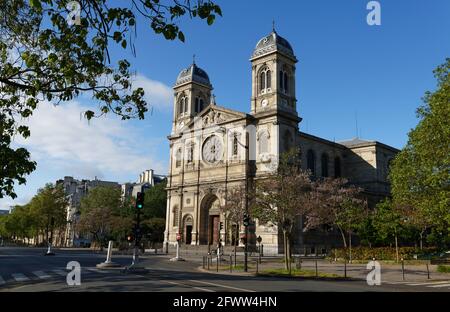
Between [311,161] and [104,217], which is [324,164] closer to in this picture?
[311,161]

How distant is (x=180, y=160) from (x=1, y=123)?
5305 centimetres

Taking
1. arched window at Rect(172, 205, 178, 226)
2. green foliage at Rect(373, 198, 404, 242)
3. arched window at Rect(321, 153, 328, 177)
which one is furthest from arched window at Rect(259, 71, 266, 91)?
green foliage at Rect(373, 198, 404, 242)

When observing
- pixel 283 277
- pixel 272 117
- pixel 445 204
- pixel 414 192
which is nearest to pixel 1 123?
pixel 283 277

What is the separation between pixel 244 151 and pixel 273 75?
10.2 metres

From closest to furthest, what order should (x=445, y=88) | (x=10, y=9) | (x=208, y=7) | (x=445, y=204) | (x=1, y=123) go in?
(x=208, y=7) < (x=10, y=9) < (x=1, y=123) < (x=445, y=204) < (x=445, y=88)

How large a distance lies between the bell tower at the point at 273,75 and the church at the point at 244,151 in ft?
0.41

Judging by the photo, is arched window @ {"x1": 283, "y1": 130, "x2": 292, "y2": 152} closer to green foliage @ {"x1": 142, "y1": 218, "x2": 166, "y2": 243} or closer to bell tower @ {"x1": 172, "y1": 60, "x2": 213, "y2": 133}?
bell tower @ {"x1": 172, "y1": 60, "x2": 213, "y2": 133}

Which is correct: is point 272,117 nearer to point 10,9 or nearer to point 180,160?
point 180,160

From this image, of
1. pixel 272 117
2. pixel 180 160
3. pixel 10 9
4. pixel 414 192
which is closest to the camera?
pixel 10 9

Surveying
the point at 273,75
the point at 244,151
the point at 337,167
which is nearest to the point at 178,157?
the point at 244,151

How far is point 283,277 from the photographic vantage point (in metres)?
22.6

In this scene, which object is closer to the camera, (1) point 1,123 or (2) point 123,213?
(1) point 1,123

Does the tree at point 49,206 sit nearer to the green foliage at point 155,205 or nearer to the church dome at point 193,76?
the green foliage at point 155,205

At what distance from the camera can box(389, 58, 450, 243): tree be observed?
21.4 m
